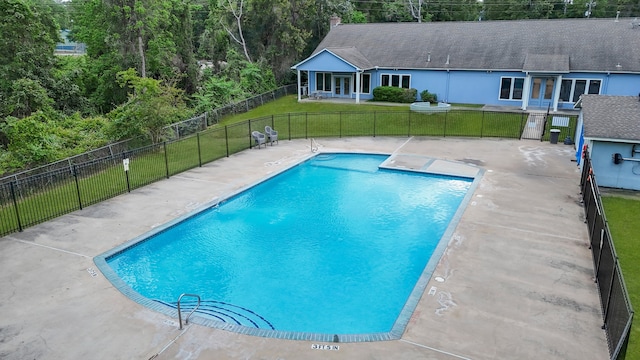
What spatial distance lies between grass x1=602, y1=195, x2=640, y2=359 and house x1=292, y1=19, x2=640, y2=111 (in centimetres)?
1476

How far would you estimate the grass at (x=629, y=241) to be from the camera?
7796 millimetres

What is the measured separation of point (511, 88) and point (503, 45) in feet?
11.0

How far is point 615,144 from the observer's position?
599 inches

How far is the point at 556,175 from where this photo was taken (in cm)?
1708

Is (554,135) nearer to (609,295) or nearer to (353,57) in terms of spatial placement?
(353,57)

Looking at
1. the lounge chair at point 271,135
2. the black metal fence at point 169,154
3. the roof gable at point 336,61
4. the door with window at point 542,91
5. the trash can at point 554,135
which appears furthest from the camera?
the roof gable at point 336,61

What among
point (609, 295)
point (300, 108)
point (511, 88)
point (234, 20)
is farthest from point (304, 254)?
point (234, 20)

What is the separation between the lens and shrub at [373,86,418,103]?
30281mm

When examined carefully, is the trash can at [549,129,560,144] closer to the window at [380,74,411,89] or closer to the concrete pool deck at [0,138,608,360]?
the concrete pool deck at [0,138,608,360]

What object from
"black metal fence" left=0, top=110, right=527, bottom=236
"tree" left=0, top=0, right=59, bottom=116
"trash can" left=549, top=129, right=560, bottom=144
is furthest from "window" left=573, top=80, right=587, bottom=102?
"tree" left=0, top=0, right=59, bottom=116

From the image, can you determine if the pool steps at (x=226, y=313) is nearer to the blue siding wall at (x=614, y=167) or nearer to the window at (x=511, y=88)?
the blue siding wall at (x=614, y=167)

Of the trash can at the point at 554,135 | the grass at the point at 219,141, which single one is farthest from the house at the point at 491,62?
the trash can at the point at 554,135

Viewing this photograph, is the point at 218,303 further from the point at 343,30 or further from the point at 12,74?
the point at 343,30

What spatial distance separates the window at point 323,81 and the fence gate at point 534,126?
14195 mm
